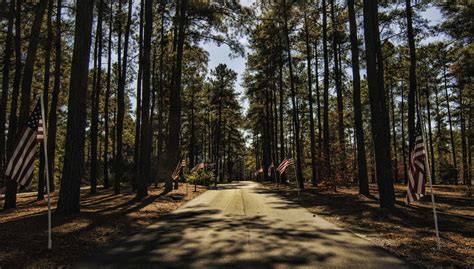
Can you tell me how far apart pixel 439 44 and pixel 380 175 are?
2459cm

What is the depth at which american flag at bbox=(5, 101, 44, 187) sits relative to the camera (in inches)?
264

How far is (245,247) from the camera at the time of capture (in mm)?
6836

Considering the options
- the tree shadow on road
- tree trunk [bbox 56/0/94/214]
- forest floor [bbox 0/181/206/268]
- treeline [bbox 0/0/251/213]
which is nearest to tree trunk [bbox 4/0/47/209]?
treeline [bbox 0/0/251/213]

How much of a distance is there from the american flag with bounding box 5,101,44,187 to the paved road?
6.98 feet

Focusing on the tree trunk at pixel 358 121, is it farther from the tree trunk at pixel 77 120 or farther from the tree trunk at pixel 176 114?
the tree trunk at pixel 77 120

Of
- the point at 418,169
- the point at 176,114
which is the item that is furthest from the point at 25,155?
the point at 176,114

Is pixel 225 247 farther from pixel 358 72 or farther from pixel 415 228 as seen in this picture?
pixel 358 72

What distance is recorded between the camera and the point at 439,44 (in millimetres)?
31203

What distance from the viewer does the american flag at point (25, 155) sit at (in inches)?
264

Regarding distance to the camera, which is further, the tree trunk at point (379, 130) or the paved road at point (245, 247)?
the tree trunk at point (379, 130)

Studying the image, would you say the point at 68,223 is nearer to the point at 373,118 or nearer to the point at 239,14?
the point at 373,118

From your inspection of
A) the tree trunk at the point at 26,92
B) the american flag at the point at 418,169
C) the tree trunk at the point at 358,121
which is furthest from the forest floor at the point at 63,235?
the tree trunk at the point at 358,121

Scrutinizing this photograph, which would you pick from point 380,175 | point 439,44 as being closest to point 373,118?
point 380,175

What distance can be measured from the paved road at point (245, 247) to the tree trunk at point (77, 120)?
262 cm
